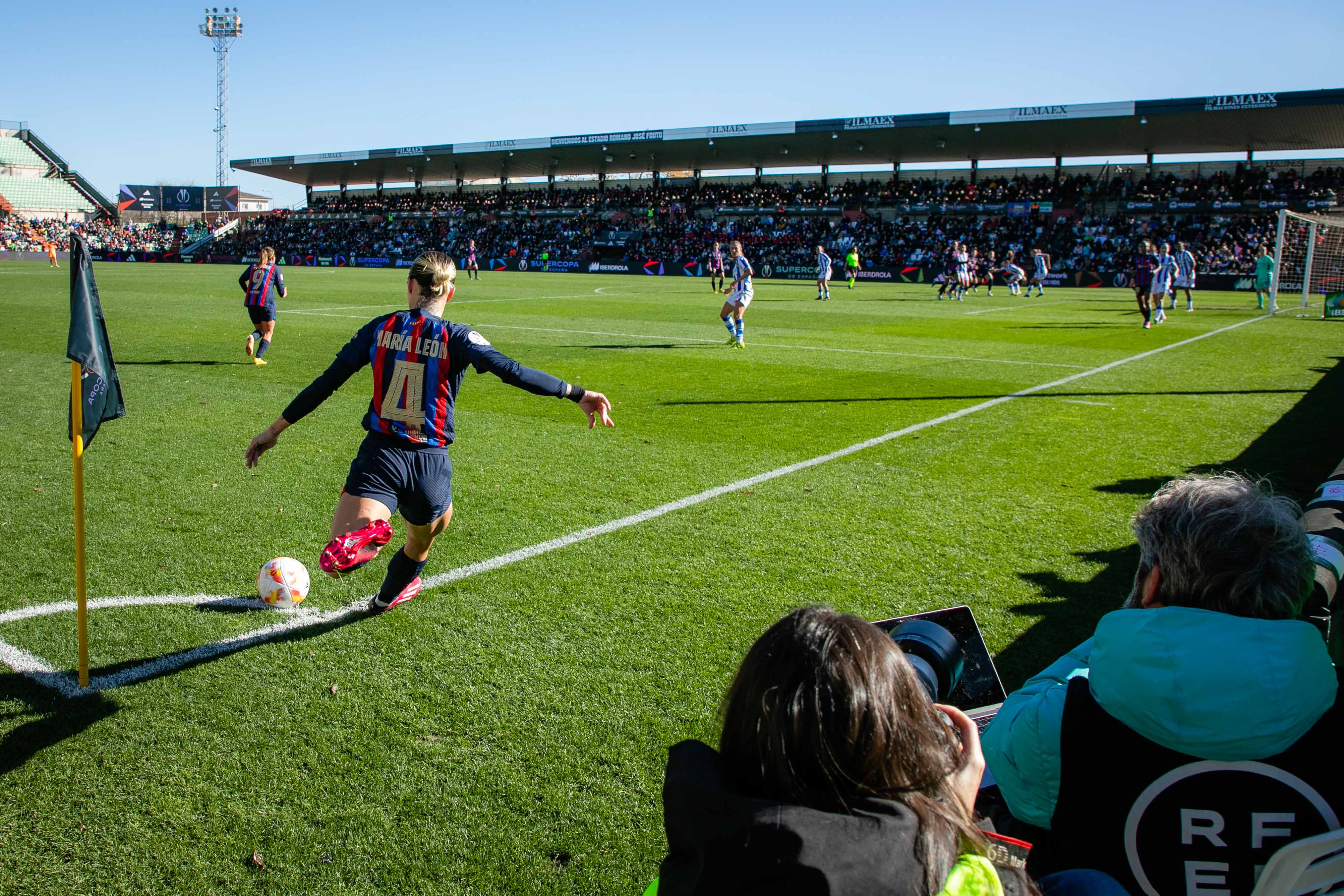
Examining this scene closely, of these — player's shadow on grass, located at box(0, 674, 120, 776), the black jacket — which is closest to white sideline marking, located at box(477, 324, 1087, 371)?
player's shadow on grass, located at box(0, 674, 120, 776)

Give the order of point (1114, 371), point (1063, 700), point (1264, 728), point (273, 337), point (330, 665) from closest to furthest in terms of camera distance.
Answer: point (1264, 728)
point (1063, 700)
point (330, 665)
point (1114, 371)
point (273, 337)

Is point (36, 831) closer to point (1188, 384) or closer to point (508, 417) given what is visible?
point (508, 417)

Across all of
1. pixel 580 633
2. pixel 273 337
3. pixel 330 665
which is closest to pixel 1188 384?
pixel 580 633

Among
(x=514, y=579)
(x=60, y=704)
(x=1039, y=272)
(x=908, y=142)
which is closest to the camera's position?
(x=60, y=704)

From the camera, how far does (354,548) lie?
4.14m

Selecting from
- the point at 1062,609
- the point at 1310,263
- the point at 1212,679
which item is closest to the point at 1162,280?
the point at 1310,263

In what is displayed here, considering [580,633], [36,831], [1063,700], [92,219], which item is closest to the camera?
[1063,700]

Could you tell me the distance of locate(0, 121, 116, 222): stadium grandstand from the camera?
8725 centimetres

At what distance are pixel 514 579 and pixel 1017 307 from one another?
27065 mm

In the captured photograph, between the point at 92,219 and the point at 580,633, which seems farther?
the point at 92,219

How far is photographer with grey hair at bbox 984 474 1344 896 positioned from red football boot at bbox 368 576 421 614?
3.72m

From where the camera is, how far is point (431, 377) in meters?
4.62

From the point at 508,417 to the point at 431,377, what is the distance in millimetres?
5978

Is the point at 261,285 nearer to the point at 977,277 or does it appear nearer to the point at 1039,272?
the point at 1039,272
